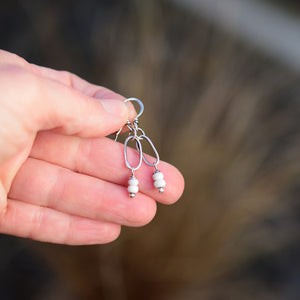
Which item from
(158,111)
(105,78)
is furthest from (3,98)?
(105,78)

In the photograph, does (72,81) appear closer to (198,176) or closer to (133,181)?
(133,181)

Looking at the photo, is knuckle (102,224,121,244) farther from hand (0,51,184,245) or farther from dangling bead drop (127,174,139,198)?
dangling bead drop (127,174,139,198)

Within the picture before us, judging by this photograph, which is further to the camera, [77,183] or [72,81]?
[72,81]

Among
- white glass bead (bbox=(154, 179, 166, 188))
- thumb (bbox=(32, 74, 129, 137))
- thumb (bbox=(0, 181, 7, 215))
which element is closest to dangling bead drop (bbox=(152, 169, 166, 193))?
white glass bead (bbox=(154, 179, 166, 188))

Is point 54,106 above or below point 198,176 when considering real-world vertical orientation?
above

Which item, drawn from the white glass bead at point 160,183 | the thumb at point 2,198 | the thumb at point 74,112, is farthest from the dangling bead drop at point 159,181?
the thumb at point 2,198

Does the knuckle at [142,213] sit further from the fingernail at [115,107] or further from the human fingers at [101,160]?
the fingernail at [115,107]

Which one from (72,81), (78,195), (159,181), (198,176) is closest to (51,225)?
(78,195)

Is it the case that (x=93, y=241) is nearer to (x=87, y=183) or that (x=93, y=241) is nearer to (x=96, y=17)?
(x=87, y=183)
